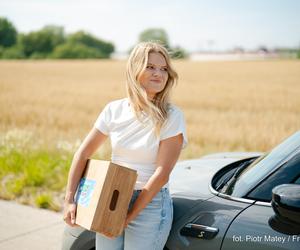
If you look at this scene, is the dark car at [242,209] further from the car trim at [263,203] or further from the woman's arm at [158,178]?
the woman's arm at [158,178]

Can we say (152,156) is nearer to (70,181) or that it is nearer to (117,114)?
(117,114)

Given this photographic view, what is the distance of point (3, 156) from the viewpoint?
264 inches

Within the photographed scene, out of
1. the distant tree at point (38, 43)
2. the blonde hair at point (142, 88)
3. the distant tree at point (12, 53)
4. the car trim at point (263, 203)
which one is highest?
the blonde hair at point (142, 88)

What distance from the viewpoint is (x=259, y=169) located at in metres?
2.61

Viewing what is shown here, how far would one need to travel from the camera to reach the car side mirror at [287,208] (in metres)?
2.03

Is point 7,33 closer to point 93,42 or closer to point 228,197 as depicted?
point 93,42

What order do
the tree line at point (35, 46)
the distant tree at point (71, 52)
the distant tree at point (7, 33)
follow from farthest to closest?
the distant tree at point (71, 52) → the distant tree at point (7, 33) → the tree line at point (35, 46)

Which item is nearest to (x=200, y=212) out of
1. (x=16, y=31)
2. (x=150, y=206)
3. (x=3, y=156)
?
(x=150, y=206)

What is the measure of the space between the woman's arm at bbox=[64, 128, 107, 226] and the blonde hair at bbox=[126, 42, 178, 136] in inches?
11.7

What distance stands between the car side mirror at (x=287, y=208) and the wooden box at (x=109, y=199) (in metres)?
0.66

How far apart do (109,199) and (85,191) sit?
0.21 metres

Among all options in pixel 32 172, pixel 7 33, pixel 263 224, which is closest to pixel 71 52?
pixel 7 33

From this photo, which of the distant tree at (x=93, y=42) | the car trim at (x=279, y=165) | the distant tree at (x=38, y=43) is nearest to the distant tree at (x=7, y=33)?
the distant tree at (x=38, y=43)

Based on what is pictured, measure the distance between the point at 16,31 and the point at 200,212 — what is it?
105960 mm
